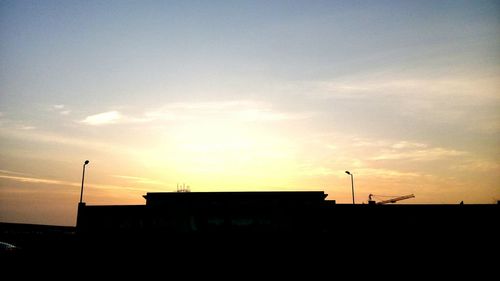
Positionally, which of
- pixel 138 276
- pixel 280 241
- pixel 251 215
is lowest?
pixel 138 276

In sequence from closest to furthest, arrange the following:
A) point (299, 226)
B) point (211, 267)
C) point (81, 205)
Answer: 1. point (211, 267)
2. point (299, 226)
3. point (81, 205)

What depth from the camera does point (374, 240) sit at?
26.6 metres

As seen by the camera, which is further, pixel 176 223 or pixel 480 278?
pixel 176 223

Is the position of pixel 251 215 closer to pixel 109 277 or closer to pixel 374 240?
pixel 374 240

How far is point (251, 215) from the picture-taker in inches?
1174

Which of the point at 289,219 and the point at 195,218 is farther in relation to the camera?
the point at 195,218

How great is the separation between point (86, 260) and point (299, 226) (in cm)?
1836

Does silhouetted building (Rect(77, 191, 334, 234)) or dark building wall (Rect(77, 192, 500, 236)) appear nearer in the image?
dark building wall (Rect(77, 192, 500, 236))

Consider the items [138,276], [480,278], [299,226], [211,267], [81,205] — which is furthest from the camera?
[81,205]

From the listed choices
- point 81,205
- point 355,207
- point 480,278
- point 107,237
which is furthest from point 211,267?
point 480,278

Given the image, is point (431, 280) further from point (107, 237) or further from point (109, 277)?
point (107, 237)

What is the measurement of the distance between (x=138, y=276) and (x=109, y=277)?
212 cm

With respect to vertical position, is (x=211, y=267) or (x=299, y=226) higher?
(x=299, y=226)

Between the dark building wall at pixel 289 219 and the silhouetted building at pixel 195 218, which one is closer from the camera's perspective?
the dark building wall at pixel 289 219
